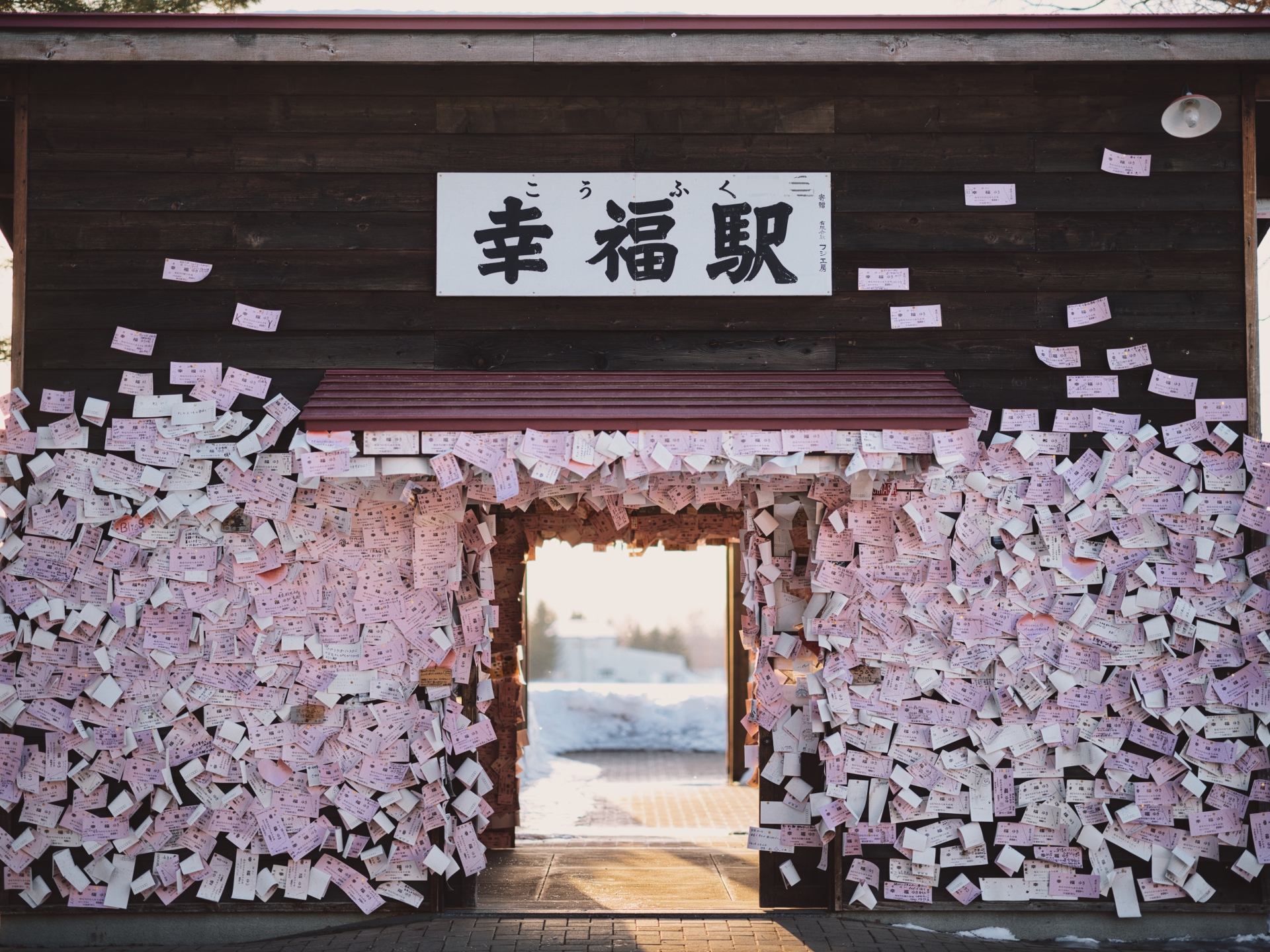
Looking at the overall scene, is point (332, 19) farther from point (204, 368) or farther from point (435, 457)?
point (435, 457)

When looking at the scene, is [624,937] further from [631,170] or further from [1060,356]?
[631,170]

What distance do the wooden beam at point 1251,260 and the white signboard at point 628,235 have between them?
2301 millimetres

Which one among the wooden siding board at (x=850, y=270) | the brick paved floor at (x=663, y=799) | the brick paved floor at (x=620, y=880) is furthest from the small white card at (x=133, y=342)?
the brick paved floor at (x=663, y=799)

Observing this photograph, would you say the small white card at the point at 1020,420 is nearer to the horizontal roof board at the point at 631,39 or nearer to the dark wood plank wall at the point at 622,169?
the dark wood plank wall at the point at 622,169

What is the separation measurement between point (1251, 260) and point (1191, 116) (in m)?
0.88

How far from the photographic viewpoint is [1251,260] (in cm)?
574

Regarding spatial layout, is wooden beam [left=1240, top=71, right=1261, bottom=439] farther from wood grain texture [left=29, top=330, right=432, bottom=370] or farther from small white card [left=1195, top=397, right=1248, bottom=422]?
wood grain texture [left=29, top=330, right=432, bottom=370]

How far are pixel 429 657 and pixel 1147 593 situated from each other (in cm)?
387

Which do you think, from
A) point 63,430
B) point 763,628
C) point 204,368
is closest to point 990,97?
point 763,628

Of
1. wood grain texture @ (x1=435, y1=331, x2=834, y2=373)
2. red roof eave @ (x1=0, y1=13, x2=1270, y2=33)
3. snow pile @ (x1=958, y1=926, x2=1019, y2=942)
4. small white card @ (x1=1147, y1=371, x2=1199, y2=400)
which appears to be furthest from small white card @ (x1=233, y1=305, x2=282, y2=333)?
snow pile @ (x1=958, y1=926, x2=1019, y2=942)

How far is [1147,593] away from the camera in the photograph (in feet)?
18.4

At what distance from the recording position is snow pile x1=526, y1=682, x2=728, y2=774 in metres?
14.7

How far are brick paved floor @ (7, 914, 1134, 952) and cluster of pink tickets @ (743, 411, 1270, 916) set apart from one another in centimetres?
25

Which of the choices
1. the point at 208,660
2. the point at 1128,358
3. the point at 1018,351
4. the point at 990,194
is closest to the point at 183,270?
the point at 208,660
